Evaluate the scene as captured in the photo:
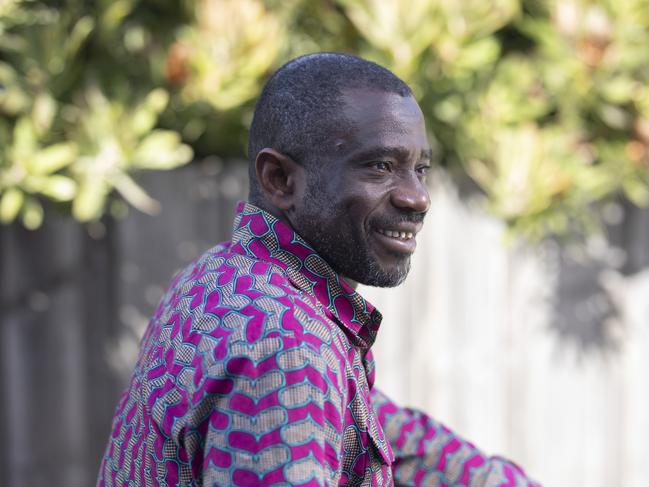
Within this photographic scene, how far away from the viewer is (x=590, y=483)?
4156 millimetres

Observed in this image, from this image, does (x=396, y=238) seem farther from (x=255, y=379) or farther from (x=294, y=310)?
(x=255, y=379)

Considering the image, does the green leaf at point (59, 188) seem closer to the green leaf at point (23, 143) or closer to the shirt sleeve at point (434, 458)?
the green leaf at point (23, 143)

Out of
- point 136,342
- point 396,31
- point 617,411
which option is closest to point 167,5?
point 396,31

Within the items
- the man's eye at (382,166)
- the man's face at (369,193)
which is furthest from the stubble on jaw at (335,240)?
the man's eye at (382,166)

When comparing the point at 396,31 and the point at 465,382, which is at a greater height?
the point at 396,31

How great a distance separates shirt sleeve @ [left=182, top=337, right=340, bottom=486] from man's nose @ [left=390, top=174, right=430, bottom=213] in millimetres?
390

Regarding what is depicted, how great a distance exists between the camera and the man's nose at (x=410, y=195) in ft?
5.27

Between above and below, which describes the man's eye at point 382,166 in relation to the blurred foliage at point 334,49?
below

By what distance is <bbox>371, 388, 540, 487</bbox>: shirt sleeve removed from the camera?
1.95 meters

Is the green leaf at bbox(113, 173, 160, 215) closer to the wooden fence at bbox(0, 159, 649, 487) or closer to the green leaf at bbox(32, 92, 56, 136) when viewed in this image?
the wooden fence at bbox(0, 159, 649, 487)

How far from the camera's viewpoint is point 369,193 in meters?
1.58

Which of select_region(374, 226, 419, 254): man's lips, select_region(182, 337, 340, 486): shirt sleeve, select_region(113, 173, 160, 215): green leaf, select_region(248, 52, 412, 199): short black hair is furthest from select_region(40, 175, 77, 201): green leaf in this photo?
select_region(182, 337, 340, 486): shirt sleeve

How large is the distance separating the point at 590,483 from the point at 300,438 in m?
3.26

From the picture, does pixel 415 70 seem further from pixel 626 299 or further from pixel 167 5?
pixel 626 299
